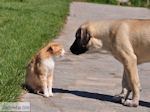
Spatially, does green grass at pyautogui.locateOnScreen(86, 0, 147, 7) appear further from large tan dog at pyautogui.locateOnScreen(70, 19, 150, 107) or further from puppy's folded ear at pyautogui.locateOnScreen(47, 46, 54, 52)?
puppy's folded ear at pyautogui.locateOnScreen(47, 46, 54, 52)

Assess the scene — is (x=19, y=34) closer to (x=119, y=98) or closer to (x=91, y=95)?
(x=91, y=95)

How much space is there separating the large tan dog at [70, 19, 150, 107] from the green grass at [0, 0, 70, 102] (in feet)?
3.65

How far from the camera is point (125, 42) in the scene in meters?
7.68

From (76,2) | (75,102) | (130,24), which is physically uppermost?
(130,24)

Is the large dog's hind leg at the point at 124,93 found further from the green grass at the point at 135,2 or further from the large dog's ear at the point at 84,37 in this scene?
the green grass at the point at 135,2

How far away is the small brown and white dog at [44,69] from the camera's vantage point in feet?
25.2

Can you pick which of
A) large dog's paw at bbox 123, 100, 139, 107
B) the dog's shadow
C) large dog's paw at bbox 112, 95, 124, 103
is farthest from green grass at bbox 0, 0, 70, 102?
large dog's paw at bbox 123, 100, 139, 107

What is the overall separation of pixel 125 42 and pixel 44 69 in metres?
1.08

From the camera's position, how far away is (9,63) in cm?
920

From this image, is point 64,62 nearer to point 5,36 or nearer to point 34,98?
point 5,36

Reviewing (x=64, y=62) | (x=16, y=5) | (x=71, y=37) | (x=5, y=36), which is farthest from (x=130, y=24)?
(x=16, y=5)

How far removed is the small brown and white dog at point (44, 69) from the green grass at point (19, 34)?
9.6 inches

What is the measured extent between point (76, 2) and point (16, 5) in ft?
22.8

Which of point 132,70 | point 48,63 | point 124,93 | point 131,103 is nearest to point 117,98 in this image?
point 124,93
